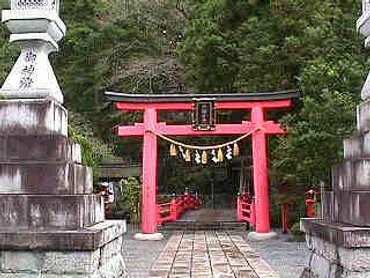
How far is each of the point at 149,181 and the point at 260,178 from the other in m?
3.34

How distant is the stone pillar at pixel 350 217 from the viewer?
4664 millimetres

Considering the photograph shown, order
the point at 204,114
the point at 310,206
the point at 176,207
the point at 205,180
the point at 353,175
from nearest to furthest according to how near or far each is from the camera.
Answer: the point at 353,175 → the point at 310,206 → the point at 204,114 → the point at 176,207 → the point at 205,180

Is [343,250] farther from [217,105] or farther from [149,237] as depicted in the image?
[217,105]

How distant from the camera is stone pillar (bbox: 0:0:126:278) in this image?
4766mm

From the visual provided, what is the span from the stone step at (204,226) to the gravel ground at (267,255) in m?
3.67

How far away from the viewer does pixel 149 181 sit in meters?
16.4

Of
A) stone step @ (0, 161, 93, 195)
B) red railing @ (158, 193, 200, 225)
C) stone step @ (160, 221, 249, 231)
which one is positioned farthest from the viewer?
stone step @ (160, 221, 249, 231)

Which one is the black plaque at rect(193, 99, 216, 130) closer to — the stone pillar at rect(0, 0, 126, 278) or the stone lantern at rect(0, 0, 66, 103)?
the stone pillar at rect(0, 0, 126, 278)

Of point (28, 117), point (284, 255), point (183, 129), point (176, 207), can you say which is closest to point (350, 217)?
point (28, 117)

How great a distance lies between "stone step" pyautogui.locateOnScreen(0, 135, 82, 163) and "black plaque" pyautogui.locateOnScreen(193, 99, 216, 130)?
11.0m

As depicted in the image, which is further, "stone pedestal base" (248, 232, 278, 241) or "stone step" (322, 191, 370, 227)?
"stone pedestal base" (248, 232, 278, 241)

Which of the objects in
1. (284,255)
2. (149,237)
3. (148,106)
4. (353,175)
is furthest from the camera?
(148,106)

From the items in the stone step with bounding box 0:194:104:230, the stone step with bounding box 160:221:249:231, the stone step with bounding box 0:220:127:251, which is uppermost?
the stone step with bounding box 0:194:104:230

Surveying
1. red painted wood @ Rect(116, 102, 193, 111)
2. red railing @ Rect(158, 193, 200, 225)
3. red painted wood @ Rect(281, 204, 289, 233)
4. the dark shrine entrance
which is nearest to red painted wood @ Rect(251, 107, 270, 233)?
red painted wood @ Rect(281, 204, 289, 233)
